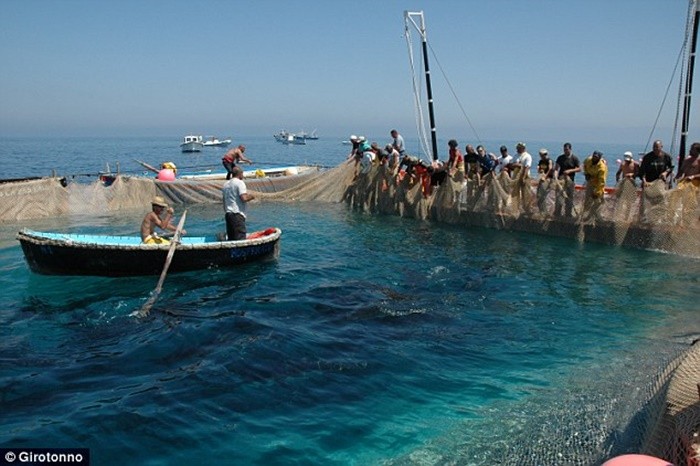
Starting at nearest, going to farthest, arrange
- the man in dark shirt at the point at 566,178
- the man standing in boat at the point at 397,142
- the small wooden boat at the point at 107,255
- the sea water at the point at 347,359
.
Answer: the sea water at the point at 347,359 < the small wooden boat at the point at 107,255 < the man in dark shirt at the point at 566,178 < the man standing in boat at the point at 397,142

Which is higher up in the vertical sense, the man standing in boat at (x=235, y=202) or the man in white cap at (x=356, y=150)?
the man in white cap at (x=356, y=150)

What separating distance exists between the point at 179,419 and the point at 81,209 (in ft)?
55.3

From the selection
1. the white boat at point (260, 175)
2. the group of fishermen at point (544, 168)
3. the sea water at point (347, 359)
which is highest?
the group of fishermen at point (544, 168)

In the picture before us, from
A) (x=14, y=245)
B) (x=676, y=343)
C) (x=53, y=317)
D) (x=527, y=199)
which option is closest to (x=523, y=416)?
(x=676, y=343)

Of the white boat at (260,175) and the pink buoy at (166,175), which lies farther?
the white boat at (260,175)

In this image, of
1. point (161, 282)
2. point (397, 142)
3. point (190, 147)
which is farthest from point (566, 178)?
point (190, 147)

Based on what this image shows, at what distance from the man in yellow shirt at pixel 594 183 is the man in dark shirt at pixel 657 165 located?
1078 millimetres

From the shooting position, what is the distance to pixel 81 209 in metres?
21.1

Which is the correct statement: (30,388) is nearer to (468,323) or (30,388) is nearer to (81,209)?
(468,323)

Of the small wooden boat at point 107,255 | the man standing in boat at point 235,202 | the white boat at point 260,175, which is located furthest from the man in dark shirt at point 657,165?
the white boat at point 260,175

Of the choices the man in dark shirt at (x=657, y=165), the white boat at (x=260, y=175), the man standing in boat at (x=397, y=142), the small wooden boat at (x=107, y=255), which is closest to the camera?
the small wooden boat at (x=107, y=255)

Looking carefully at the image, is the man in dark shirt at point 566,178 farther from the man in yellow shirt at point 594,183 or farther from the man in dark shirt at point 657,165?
the man in dark shirt at point 657,165

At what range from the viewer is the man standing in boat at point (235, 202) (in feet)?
43.0

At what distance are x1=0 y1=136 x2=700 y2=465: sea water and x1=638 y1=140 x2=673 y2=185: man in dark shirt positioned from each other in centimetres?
264
